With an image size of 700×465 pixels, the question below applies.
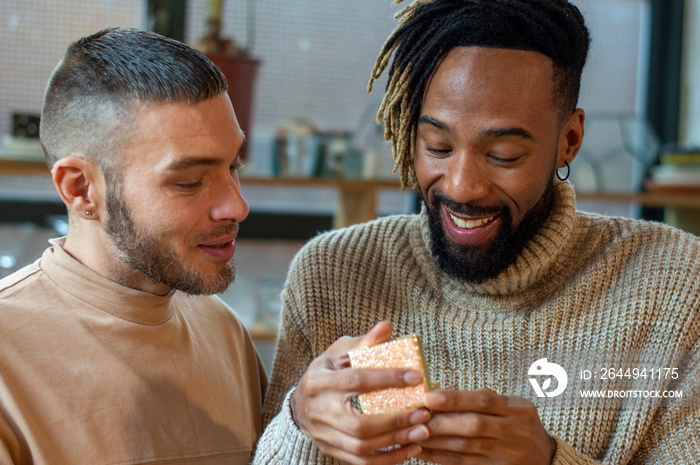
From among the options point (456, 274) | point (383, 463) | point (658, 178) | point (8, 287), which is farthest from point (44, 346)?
point (658, 178)

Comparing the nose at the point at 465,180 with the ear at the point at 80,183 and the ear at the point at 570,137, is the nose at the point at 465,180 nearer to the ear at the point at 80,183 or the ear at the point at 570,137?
the ear at the point at 570,137

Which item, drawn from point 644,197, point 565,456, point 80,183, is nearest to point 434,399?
point 565,456

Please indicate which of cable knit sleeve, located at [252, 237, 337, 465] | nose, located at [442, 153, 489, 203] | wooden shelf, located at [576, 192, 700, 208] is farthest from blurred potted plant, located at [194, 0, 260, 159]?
nose, located at [442, 153, 489, 203]

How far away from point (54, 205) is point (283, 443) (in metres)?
1.91

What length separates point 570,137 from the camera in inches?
56.8

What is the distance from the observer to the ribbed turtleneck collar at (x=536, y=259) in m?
1.37

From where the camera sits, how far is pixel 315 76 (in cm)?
298

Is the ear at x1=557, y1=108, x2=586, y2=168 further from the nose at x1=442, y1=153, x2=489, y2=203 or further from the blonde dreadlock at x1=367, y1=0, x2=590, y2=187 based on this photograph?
the nose at x1=442, y1=153, x2=489, y2=203

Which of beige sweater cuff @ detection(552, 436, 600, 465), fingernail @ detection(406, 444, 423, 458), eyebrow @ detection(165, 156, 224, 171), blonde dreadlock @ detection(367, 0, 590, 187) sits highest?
→ blonde dreadlock @ detection(367, 0, 590, 187)

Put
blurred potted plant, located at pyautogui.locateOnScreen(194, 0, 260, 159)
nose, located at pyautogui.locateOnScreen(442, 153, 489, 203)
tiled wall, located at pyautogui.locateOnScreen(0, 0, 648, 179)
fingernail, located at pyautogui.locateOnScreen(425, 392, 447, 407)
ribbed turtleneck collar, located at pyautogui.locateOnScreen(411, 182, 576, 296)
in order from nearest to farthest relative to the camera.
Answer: fingernail, located at pyautogui.locateOnScreen(425, 392, 447, 407), nose, located at pyautogui.locateOnScreen(442, 153, 489, 203), ribbed turtleneck collar, located at pyautogui.locateOnScreen(411, 182, 576, 296), blurred potted plant, located at pyautogui.locateOnScreen(194, 0, 260, 159), tiled wall, located at pyautogui.locateOnScreen(0, 0, 648, 179)

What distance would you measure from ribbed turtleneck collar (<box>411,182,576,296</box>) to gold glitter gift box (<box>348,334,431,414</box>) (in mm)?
387

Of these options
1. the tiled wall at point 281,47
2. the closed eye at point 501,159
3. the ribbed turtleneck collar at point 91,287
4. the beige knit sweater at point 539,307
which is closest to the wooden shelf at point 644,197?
the tiled wall at point 281,47

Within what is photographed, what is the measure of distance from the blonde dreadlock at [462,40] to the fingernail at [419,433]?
1.94 feet

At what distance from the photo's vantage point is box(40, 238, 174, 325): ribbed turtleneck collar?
1.18 metres
